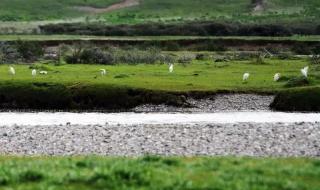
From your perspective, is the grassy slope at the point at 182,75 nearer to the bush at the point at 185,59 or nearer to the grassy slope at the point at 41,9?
the bush at the point at 185,59

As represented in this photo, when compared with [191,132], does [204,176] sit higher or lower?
higher

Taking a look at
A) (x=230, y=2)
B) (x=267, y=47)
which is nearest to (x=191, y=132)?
(x=267, y=47)

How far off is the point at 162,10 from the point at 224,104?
324ft

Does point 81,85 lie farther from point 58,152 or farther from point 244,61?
point 244,61

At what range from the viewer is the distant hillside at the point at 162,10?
133m

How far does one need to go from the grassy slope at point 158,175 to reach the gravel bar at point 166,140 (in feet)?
21.2

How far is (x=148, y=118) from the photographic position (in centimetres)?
4122

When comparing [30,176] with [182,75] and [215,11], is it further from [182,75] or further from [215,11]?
[215,11]

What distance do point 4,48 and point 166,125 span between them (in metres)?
47.2

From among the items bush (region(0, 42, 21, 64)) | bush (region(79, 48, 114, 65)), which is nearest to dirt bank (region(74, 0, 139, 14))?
bush (region(0, 42, 21, 64))

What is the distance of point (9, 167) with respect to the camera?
18938 mm

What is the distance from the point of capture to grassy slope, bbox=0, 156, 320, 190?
54.2 ft

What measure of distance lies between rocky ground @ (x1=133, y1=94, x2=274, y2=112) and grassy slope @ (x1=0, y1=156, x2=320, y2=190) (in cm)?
2501

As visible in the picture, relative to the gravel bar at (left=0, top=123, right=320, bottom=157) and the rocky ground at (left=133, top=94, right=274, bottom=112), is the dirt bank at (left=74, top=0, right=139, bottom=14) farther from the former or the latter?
the gravel bar at (left=0, top=123, right=320, bottom=157)
